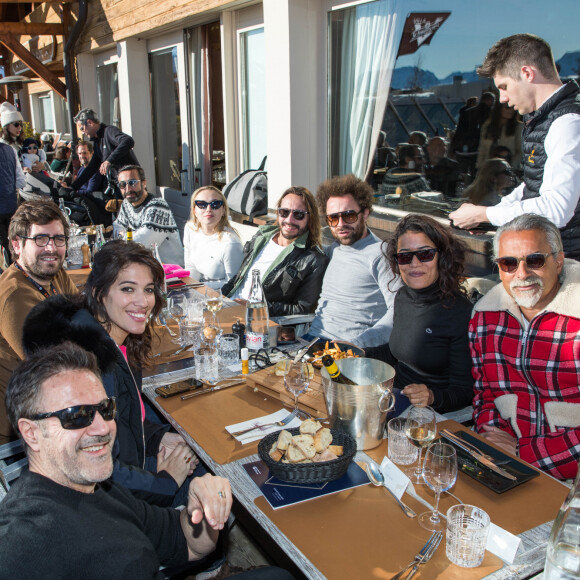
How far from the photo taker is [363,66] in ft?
14.9

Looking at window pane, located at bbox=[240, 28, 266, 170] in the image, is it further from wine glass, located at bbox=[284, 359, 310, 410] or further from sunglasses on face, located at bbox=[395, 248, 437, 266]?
wine glass, located at bbox=[284, 359, 310, 410]

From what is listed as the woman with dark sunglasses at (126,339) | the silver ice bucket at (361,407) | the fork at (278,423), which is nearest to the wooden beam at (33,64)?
the woman with dark sunglasses at (126,339)

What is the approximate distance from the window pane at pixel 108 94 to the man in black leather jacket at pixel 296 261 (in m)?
6.69

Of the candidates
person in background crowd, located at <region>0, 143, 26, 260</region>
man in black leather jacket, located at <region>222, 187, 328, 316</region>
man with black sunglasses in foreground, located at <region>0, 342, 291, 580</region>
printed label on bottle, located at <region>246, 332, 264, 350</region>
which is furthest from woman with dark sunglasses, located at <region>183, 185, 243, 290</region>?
person in background crowd, located at <region>0, 143, 26, 260</region>

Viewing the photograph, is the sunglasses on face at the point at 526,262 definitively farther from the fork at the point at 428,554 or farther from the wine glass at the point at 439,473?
the fork at the point at 428,554

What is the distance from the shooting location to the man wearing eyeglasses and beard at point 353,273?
3072mm

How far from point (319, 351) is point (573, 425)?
3.21 feet

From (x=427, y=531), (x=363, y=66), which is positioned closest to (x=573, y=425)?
(x=427, y=531)

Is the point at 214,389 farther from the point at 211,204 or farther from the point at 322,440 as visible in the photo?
the point at 211,204

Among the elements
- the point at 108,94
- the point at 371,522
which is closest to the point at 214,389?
the point at 371,522

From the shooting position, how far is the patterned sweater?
179 inches

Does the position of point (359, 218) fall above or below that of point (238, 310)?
above

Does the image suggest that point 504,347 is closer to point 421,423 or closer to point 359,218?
point 421,423

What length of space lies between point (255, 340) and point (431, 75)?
101 inches
